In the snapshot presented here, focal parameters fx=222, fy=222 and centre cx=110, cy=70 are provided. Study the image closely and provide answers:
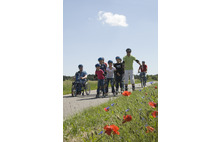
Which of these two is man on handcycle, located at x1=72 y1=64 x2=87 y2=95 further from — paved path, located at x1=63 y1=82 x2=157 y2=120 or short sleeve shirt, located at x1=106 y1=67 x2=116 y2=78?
paved path, located at x1=63 y1=82 x2=157 y2=120

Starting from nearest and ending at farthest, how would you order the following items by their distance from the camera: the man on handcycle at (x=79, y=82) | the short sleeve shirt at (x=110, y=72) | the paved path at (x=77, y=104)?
the paved path at (x=77, y=104), the short sleeve shirt at (x=110, y=72), the man on handcycle at (x=79, y=82)

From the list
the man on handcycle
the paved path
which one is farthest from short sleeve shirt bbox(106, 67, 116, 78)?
the man on handcycle

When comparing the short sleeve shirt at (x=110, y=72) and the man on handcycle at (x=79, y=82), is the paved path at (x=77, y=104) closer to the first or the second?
the short sleeve shirt at (x=110, y=72)

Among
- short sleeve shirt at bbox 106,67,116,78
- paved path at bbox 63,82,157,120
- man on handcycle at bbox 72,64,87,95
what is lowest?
paved path at bbox 63,82,157,120

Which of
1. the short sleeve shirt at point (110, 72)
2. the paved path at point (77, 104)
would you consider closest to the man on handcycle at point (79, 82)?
the short sleeve shirt at point (110, 72)

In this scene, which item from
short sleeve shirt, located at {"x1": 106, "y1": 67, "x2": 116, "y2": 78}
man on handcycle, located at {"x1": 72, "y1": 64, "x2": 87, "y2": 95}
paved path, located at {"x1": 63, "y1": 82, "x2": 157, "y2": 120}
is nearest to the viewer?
paved path, located at {"x1": 63, "y1": 82, "x2": 157, "y2": 120}

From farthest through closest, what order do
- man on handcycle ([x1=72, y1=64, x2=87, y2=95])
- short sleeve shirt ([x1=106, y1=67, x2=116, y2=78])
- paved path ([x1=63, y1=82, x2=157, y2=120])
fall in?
A: man on handcycle ([x1=72, y1=64, x2=87, y2=95]), short sleeve shirt ([x1=106, y1=67, x2=116, y2=78]), paved path ([x1=63, y1=82, x2=157, y2=120])

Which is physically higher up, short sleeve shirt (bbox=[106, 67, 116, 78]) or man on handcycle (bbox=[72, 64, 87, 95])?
short sleeve shirt (bbox=[106, 67, 116, 78])

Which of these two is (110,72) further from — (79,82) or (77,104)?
(77,104)

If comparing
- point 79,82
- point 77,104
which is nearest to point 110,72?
point 79,82

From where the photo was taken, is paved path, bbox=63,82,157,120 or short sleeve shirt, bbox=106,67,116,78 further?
short sleeve shirt, bbox=106,67,116,78
